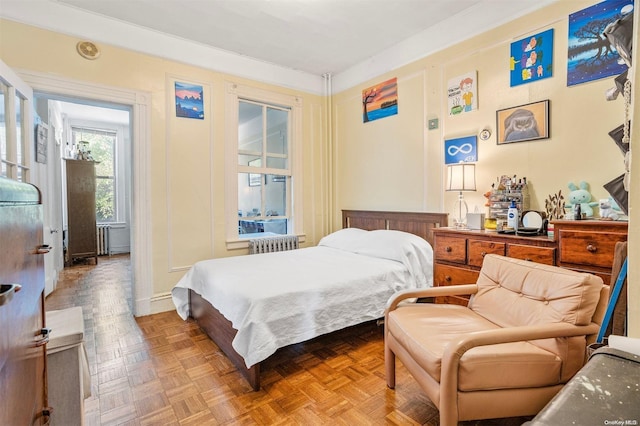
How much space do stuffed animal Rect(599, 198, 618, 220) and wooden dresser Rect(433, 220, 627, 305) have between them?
8.5 inches

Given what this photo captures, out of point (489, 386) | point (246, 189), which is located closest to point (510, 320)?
point (489, 386)

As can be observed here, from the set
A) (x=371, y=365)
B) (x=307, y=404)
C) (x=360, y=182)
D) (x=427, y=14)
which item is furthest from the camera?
(x=360, y=182)

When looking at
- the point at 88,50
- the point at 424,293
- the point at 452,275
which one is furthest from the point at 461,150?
the point at 88,50

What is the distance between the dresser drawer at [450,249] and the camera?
264cm

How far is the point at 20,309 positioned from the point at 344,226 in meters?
3.99

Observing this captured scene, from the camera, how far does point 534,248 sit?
2.20 meters

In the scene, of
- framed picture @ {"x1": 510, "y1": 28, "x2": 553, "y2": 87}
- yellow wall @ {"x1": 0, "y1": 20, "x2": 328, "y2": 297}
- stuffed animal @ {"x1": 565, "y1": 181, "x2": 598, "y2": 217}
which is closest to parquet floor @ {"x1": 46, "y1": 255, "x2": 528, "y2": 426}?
yellow wall @ {"x1": 0, "y1": 20, "x2": 328, "y2": 297}

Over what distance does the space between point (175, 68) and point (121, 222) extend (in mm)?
5014

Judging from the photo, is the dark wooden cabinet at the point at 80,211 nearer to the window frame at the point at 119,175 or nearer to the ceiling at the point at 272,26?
the window frame at the point at 119,175

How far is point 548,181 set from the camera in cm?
255

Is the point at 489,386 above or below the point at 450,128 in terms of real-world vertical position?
below

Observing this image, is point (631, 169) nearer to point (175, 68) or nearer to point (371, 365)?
point (371, 365)

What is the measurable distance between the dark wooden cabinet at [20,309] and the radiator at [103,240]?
275 inches

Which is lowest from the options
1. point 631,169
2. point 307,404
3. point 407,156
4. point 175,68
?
point 307,404
